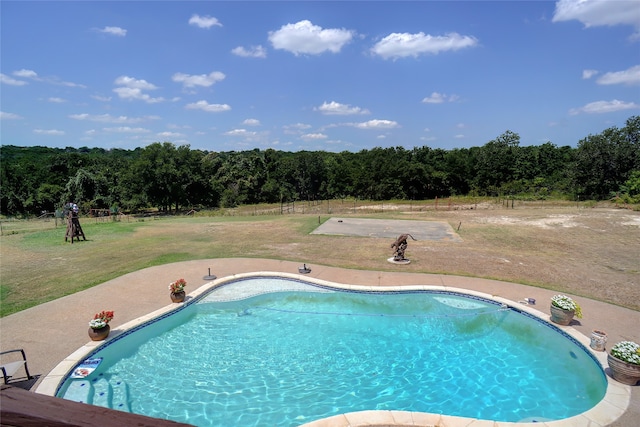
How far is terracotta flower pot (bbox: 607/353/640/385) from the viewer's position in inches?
245

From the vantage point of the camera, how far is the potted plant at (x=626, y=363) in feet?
20.4

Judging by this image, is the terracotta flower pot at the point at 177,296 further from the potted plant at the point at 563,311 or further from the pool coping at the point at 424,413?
the potted plant at the point at 563,311

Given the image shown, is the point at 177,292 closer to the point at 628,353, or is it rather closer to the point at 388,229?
the point at 628,353

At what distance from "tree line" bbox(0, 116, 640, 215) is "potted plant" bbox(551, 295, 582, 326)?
2987 cm

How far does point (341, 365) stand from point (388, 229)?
14280mm

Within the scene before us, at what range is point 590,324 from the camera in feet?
28.1

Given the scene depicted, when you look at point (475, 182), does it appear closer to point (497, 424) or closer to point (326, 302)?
point (326, 302)

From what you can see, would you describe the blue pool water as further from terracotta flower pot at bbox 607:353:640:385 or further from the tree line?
the tree line

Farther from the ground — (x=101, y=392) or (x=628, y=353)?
(x=628, y=353)

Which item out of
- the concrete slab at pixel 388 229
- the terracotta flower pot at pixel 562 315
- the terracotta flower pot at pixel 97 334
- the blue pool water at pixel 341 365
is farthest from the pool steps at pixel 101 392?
the concrete slab at pixel 388 229

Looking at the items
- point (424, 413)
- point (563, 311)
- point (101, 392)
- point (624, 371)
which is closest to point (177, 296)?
point (101, 392)

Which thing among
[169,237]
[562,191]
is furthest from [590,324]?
[562,191]

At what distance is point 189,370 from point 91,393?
5.93ft

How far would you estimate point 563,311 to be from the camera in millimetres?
8391
